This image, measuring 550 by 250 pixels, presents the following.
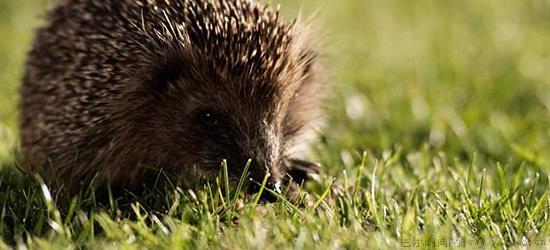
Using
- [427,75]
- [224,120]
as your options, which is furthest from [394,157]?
[427,75]

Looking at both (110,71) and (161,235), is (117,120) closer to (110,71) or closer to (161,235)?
(110,71)

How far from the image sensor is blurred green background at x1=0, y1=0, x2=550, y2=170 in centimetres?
470

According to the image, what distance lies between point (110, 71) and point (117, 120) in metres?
0.21

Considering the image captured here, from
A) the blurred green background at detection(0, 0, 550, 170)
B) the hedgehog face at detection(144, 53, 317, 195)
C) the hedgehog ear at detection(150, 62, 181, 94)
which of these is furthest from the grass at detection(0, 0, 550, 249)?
the hedgehog ear at detection(150, 62, 181, 94)

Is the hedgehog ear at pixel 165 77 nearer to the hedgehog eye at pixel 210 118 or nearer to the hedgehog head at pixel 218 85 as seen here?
the hedgehog head at pixel 218 85

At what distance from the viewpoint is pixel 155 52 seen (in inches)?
149

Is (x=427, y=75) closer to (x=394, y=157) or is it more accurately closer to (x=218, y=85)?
(x=394, y=157)

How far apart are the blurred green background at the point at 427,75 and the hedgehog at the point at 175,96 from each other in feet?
1.64

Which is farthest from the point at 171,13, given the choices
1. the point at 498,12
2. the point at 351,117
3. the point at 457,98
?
the point at 498,12

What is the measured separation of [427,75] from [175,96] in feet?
7.99

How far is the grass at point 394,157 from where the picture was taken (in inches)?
123

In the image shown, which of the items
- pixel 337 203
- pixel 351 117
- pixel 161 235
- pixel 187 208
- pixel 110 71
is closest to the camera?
pixel 161 235

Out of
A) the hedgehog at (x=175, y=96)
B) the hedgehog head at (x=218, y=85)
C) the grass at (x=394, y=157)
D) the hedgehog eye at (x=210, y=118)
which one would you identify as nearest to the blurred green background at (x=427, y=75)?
the grass at (x=394, y=157)

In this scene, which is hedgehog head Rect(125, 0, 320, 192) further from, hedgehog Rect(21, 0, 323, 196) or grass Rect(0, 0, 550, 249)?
grass Rect(0, 0, 550, 249)
